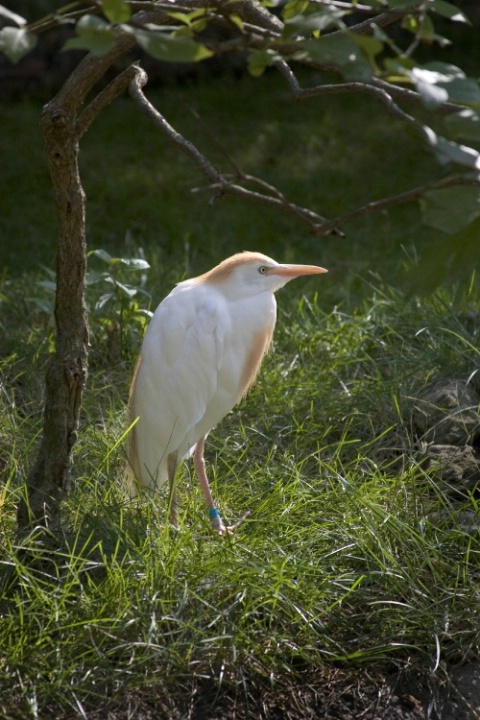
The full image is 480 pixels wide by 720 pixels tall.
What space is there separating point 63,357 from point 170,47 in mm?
1495

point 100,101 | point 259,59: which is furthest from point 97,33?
point 100,101

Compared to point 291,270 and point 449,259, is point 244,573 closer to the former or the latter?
point 291,270

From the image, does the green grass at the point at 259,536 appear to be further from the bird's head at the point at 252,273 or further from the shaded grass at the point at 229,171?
the shaded grass at the point at 229,171

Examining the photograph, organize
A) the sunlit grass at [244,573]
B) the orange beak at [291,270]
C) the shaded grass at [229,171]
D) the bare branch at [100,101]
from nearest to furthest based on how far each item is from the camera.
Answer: the sunlit grass at [244,573]
the bare branch at [100,101]
the orange beak at [291,270]
the shaded grass at [229,171]

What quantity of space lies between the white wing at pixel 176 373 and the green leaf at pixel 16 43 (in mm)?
1589

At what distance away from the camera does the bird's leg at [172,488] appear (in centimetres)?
283

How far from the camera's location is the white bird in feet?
9.93

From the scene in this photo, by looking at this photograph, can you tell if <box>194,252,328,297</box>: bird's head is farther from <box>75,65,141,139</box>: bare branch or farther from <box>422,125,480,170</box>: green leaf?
<box>422,125,480,170</box>: green leaf

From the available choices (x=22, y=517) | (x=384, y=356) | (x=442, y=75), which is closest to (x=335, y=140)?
(x=384, y=356)

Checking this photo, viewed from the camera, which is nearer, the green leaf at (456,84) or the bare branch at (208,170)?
the green leaf at (456,84)

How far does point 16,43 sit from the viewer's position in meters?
1.44

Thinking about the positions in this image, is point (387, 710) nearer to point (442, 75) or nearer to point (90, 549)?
point (90, 549)

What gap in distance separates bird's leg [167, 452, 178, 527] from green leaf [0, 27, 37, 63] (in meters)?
1.56

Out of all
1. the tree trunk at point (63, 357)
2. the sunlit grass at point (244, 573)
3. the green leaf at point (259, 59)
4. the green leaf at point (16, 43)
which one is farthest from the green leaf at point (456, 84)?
the sunlit grass at point (244, 573)
